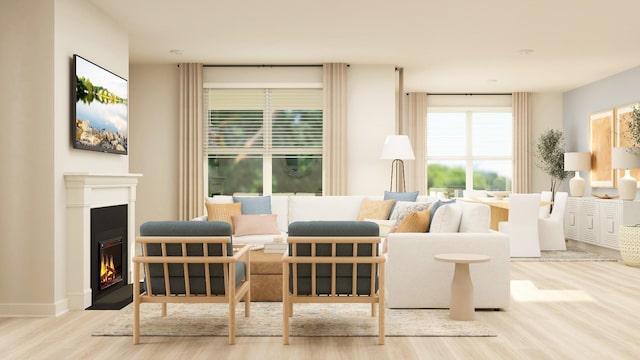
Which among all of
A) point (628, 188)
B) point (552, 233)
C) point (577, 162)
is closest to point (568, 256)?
point (552, 233)

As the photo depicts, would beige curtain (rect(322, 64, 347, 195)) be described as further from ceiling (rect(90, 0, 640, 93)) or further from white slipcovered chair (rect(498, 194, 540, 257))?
white slipcovered chair (rect(498, 194, 540, 257))

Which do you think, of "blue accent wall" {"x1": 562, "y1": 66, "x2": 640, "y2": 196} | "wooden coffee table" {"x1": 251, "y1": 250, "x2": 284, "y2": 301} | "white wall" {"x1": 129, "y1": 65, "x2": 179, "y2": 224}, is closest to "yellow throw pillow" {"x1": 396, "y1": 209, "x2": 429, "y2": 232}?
"wooden coffee table" {"x1": 251, "y1": 250, "x2": 284, "y2": 301}

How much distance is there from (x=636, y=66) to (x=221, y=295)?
7.51 metres

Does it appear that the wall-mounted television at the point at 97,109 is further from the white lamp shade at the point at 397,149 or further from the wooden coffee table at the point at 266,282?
the white lamp shade at the point at 397,149

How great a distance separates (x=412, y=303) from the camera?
4.91 meters

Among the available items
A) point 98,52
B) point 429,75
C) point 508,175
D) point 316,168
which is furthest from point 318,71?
point 508,175

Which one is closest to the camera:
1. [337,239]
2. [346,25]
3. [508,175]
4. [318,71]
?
[337,239]

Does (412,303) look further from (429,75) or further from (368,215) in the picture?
(429,75)

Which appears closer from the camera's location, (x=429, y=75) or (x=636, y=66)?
(x=636, y=66)

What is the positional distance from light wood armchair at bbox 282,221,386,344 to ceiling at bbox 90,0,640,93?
266 centimetres

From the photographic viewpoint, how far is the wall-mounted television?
16.9ft

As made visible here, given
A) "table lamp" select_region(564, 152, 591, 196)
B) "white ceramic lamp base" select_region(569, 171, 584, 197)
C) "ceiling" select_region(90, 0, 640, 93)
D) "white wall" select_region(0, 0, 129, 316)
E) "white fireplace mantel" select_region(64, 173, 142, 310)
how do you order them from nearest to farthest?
"white wall" select_region(0, 0, 129, 316), "white fireplace mantel" select_region(64, 173, 142, 310), "ceiling" select_region(90, 0, 640, 93), "white ceramic lamp base" select_region(569, 171, 584, 197), "table lamp" select_region(564, 152, 591, 196)

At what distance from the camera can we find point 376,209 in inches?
272

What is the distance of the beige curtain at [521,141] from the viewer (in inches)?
446
